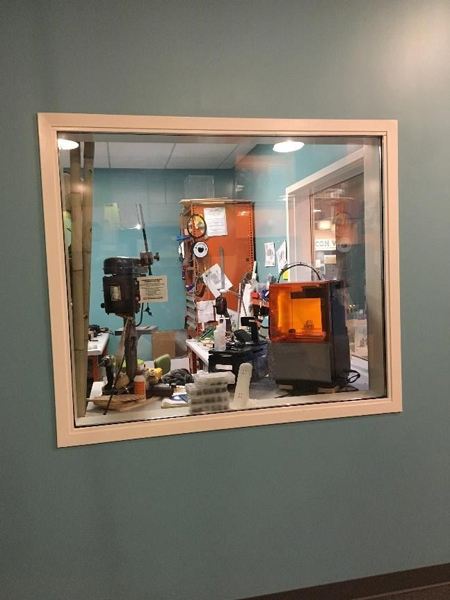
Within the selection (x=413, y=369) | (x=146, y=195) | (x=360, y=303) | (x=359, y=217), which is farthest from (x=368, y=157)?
(x=146, y=195)

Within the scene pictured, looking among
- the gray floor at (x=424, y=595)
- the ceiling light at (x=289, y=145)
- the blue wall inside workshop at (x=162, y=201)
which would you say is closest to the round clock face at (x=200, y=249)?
the blue wall inside workshop at (x=162, y=201)

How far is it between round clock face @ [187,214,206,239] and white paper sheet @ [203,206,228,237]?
0.13ft

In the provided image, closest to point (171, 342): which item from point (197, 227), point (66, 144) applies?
point (197, 227)

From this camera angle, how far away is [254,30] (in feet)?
5.74

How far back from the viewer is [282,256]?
3.63 metres

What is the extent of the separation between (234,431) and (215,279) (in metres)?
2.31

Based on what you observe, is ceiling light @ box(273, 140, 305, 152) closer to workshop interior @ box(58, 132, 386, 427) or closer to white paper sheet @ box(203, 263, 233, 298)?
workshop interior @ box(58, 132, 386, 427)

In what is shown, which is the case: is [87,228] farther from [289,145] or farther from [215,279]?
[215,279]

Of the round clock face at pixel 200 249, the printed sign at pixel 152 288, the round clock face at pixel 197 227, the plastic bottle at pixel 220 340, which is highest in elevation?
the round clock face at pixel 197 227

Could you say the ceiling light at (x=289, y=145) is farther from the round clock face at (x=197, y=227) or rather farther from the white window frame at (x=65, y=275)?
the round clock face at (x=197, y=227)

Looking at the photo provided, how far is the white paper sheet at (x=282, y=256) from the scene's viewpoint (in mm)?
3572

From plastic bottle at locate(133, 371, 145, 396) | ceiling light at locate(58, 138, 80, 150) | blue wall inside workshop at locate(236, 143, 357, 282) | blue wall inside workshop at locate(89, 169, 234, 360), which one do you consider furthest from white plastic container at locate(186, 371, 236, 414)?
blue wall inside workshop at locate(89, 169, 234, 360)

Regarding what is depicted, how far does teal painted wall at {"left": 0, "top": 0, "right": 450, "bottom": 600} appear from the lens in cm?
162

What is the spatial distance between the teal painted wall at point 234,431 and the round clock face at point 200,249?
2297 mm
